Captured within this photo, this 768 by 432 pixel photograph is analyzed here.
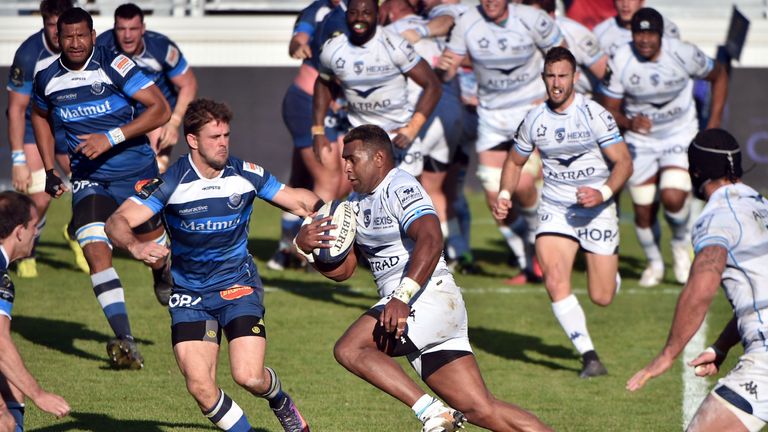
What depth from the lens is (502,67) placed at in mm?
12680

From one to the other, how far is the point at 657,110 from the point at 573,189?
3032mm

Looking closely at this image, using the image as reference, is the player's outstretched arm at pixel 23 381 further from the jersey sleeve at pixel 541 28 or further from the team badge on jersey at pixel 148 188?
the jersey sleeve at pixel 541 28

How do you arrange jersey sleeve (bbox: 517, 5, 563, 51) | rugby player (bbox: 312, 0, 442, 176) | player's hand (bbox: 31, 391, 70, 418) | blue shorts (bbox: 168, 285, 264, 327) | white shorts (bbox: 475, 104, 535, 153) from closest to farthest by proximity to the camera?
player's hand (bbox: 31, 391, 70, 418), blue shorts (bbox: 168, 285, 264, 327), rugby player (bbox: 312, 0, 442, 176), jersey sleeve (bbox: 517, 5, 563, 51), white shorts (bbox: 475, 104, 535, 153)

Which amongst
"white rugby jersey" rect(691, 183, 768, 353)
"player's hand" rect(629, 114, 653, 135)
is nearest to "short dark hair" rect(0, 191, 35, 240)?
"white rugby jersey" rect(691, 183, 768, 353)

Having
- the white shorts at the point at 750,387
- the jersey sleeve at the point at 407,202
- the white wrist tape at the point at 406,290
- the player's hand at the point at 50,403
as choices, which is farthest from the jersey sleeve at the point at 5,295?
the white shorts at the point at 750,387

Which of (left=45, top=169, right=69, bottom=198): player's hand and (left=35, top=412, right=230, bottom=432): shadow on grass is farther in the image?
(left=45, top=169, right=69, bottom=198): player's hand

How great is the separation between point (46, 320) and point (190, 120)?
14.6 ft

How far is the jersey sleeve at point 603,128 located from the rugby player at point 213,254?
3052mm

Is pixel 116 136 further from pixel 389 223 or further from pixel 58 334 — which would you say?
pixel 389 223

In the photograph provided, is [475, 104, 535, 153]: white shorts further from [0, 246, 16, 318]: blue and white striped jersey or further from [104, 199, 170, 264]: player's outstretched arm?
[0, 246, 16, 318]: blue and white striped jersey

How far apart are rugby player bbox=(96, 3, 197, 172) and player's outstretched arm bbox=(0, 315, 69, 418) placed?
5.74 meters

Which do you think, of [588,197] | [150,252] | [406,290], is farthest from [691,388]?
[150,252]

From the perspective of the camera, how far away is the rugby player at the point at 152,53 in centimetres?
1171

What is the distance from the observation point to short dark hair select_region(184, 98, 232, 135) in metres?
7.21
